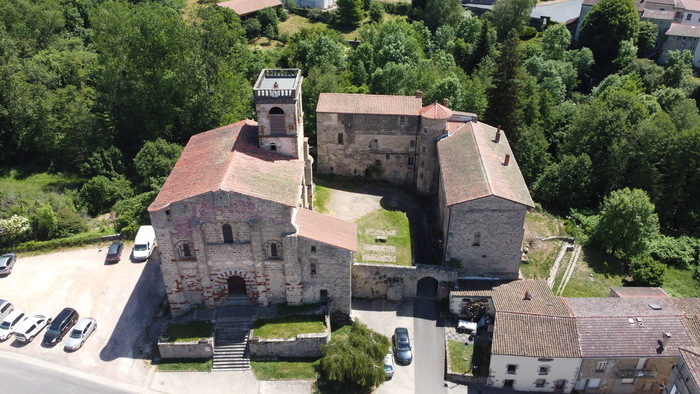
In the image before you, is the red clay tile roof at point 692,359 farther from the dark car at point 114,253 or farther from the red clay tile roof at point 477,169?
the dark car at point 114,253

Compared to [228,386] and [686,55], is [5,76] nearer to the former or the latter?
[228,386]

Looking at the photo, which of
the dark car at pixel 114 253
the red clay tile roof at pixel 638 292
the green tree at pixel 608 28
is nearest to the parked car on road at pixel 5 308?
the dark car at pixel 114 253

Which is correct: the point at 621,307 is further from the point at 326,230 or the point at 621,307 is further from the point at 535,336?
the point at 326,230

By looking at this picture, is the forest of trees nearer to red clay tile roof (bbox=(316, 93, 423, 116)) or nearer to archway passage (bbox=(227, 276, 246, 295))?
red clay tile roof (bbox=(316, 93, 423, 116))

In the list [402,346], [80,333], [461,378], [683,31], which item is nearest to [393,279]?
[402,346]

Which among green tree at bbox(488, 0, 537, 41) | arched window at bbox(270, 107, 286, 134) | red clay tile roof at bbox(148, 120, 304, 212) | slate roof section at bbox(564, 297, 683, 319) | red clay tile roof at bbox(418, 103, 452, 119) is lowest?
slate roof section at bbox(564, 297, 683, 319)

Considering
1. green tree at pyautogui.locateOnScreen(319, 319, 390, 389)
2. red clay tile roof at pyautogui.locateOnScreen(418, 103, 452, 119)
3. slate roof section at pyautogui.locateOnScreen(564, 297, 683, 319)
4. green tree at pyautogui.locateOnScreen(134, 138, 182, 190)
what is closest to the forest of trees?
green tree at pyautogui.locateOnScreen(134, 138, 182, 190)
